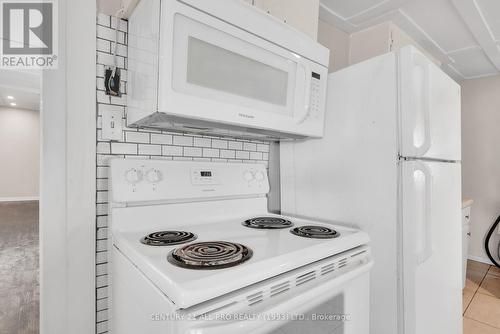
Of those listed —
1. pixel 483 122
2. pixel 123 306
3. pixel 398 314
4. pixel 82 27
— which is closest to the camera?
pixel 123 306

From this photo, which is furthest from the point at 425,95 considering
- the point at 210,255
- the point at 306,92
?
the point at 210,255

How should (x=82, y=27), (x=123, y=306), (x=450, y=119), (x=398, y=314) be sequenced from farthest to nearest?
(x=450, y=119)
(x=398, y=314)
(x=82, y=27)
(x=123, y=306)

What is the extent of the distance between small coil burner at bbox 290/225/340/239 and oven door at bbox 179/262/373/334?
148mm

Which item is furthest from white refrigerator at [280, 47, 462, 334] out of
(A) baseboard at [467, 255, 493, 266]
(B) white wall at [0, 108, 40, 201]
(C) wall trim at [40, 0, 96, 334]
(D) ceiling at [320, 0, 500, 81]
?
(B) white wall at [0, 108, 40, 201]

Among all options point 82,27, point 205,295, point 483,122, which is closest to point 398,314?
point 205,295

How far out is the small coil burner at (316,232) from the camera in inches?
39.3

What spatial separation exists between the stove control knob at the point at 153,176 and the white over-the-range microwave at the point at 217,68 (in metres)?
0.19

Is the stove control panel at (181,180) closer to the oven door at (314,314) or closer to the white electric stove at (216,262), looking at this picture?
the white electric stove at (216,262)

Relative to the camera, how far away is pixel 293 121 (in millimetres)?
1243

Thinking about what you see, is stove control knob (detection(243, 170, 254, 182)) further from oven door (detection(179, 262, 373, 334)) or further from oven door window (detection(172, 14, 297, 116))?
oven door (detection(179, 262, 373, 334))

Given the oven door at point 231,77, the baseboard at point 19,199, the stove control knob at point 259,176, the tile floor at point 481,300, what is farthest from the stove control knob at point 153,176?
the baseboard at point 19,199

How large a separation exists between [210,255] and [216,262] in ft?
0.20

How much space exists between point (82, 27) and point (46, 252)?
2.79 ft

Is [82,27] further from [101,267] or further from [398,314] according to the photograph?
[398,314]
